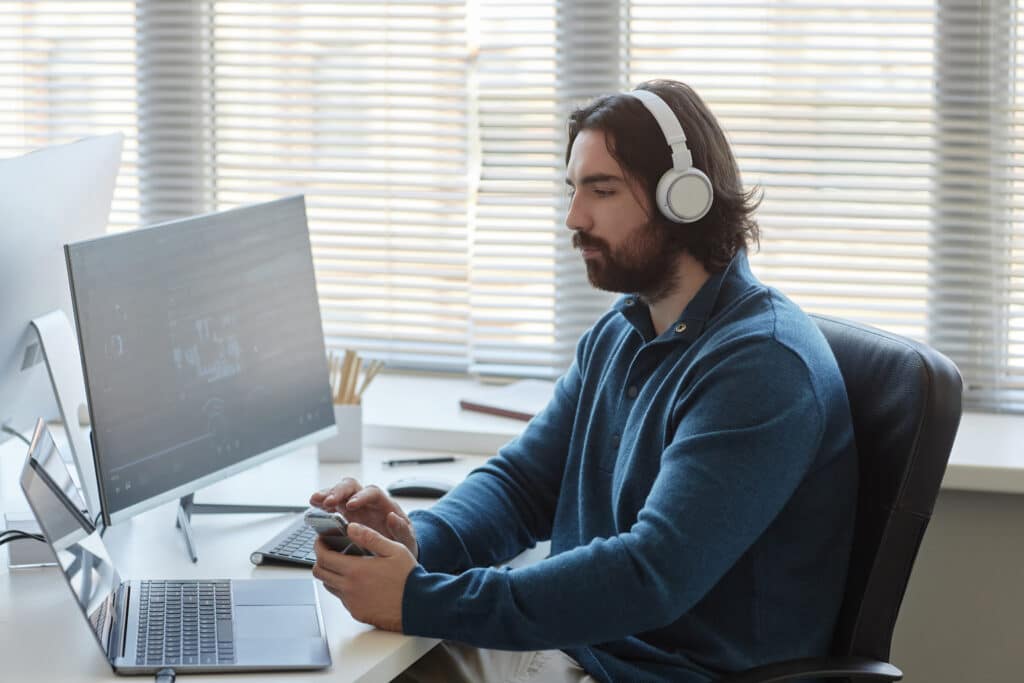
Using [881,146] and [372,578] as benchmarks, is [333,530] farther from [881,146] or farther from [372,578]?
[881,146]

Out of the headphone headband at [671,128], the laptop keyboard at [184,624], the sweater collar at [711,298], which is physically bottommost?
the laptop keyboard at [184,624]

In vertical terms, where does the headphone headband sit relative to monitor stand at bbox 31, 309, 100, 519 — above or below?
above

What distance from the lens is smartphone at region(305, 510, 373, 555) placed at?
1.51 meters

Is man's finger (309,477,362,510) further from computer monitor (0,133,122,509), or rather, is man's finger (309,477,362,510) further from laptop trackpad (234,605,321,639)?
computer monitor (0,133,122,509)

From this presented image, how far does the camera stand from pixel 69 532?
1500 mm

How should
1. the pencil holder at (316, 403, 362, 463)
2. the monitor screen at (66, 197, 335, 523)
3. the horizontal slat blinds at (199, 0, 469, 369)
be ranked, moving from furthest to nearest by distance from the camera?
the horizontal slat blinds at (199, 0, 469, 369), the pencil holder at (316, 403, 362, 463), the monitor screen at (66, 197, 335, 523)

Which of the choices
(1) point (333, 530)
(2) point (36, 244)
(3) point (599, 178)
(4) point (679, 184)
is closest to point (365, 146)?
(2) point (36, 244)

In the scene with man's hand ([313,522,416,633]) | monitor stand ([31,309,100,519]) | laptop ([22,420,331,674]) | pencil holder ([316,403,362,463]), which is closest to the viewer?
laptop ([22,420,331,674])

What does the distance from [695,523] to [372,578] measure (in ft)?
1.30

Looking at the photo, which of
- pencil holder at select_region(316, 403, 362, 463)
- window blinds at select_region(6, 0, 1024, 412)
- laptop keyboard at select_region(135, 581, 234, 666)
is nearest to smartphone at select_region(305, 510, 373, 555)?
laptop keyboard at select_region(135, 581, 234, 666)

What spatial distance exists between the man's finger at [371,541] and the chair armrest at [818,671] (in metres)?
0.43

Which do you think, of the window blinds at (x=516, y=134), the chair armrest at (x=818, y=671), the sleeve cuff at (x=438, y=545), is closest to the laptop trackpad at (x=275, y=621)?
the sleeve cuff at (x=438, y=545)

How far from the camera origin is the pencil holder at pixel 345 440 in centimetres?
223

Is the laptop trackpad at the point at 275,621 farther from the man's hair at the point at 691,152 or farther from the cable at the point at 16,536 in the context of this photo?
the man's hair at the point at 691,152
